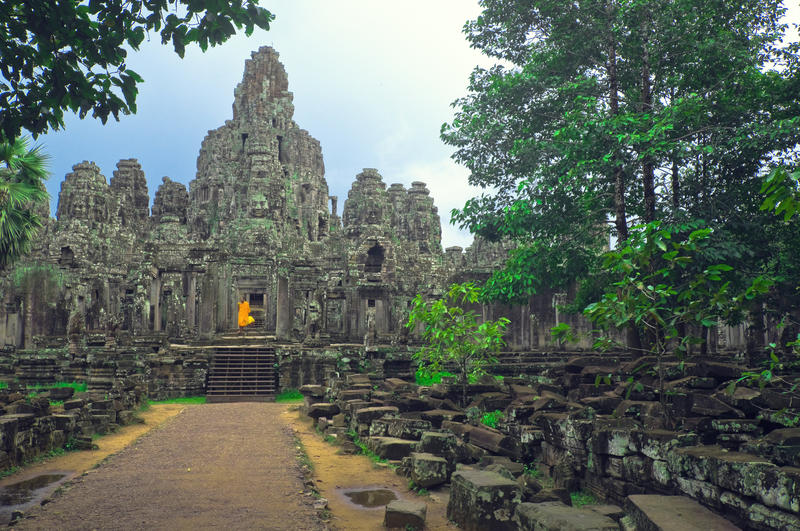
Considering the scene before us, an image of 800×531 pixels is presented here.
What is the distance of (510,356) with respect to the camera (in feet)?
83.8

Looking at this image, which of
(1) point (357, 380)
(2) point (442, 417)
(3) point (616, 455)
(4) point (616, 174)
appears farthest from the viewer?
(1) point (357, 380)

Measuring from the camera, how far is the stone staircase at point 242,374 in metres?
20.7

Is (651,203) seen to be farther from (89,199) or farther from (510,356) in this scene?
(89,199)

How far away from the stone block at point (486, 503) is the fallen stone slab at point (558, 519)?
381 mm

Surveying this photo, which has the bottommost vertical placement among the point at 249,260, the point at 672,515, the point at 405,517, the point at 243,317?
the point at 405,517

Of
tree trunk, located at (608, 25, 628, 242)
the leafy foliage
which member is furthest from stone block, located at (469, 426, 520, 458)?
tree trunk, located at (608, 25, 628, 242)

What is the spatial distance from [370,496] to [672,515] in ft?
13.5

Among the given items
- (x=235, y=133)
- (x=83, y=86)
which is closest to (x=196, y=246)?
(x=235, y=133)

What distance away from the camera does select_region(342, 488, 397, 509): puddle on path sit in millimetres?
7438

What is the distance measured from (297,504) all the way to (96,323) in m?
32.8

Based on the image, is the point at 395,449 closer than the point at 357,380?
Yes

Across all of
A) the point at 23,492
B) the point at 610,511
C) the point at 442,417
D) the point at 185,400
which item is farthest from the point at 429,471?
the point at 185,400

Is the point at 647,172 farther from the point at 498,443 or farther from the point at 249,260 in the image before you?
the point at 249,260

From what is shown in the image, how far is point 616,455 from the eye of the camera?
708cm
